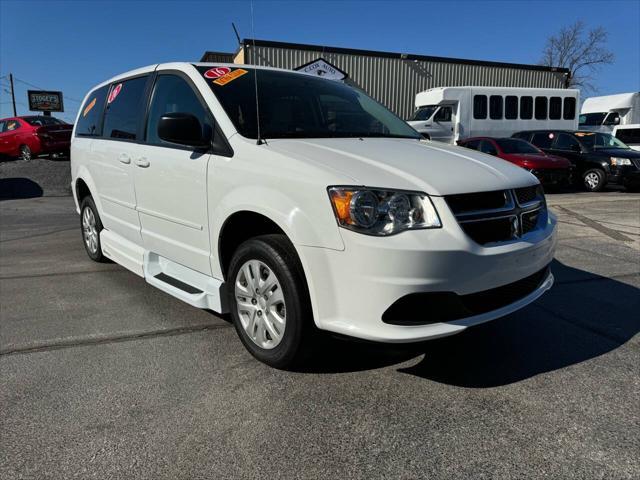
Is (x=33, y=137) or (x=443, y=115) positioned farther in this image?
(x=443, y=115)

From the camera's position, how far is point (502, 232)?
2.57m

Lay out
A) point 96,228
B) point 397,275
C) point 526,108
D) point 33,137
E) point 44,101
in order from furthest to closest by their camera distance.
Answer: point 44,101 → point 526,108 → point 33,137 → point 96,228 → point 397,275

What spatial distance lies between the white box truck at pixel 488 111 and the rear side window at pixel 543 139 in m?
2.93

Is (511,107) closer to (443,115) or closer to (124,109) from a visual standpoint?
(443,115)

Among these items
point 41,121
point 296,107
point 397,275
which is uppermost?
point 41,121

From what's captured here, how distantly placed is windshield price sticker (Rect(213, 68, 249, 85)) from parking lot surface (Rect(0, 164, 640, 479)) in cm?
170

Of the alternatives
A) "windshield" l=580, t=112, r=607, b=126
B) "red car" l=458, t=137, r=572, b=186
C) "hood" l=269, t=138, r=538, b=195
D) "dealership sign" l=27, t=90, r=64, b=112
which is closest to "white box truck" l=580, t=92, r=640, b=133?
"windshield" l=580, t=112, r=607, b=126

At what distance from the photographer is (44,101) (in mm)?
34906

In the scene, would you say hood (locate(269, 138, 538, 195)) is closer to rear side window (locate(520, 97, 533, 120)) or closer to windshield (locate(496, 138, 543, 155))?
windshield (locate(496, 138, 543, 155))

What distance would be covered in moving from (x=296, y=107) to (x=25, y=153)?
15.6m

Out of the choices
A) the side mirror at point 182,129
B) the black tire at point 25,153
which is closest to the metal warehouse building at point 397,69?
the black tire at point 25,153

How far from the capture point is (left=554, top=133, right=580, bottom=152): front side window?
1370cm

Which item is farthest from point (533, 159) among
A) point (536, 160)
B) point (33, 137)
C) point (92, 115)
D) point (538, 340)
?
point (33, 137)

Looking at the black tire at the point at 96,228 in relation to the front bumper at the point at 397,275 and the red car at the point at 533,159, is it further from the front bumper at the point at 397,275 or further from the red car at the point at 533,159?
the red car at the point at 533,159
